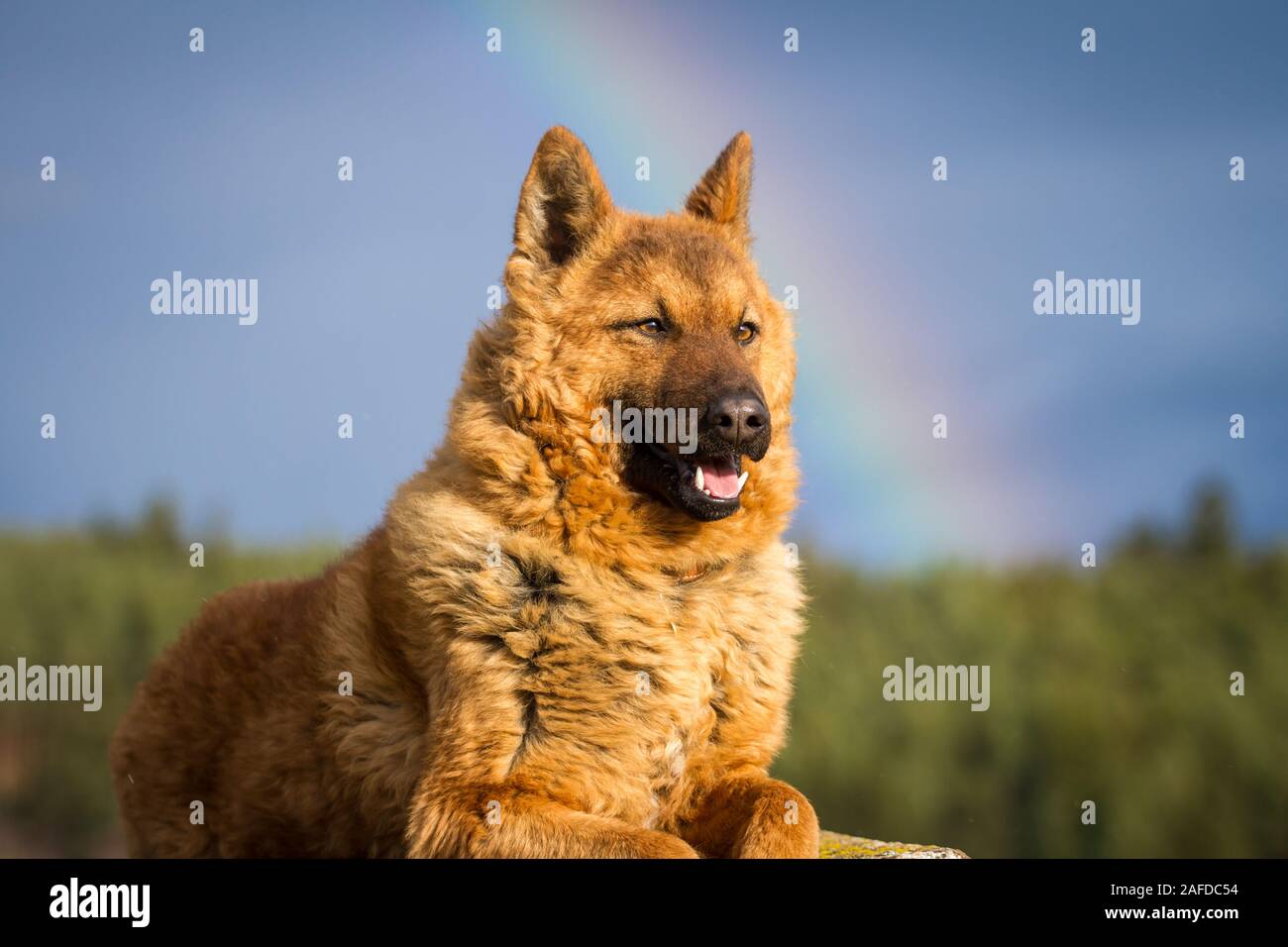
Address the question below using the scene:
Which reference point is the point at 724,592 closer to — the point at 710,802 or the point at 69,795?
the point at 710,802

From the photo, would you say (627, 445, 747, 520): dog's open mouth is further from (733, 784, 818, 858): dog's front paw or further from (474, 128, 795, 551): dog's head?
(733, 784, 818, 858): dog's front paw

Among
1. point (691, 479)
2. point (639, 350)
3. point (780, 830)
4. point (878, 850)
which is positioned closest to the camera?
point (780, 830)

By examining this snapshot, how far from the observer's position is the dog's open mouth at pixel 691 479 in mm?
5730

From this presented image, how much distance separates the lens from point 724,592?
596 centimetres

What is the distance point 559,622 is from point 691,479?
3.04ft

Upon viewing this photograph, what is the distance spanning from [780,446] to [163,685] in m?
→ 3.75

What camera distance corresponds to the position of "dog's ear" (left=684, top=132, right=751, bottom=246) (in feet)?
23.0

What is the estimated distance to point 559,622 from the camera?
18.1ft

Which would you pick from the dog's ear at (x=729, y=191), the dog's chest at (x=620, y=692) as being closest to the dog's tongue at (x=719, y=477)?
the dog's chest at (x=620, y=692)

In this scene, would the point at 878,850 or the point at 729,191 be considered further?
the point at 729,191

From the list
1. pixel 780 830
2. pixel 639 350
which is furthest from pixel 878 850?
pixel 639 350

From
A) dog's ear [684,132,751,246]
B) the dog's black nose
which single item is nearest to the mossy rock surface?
the dog's black nose

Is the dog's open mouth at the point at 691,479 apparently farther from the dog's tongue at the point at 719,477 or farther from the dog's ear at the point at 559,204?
the dog's ear at the point at 559,204

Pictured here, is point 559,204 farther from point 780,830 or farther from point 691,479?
point 780,830
